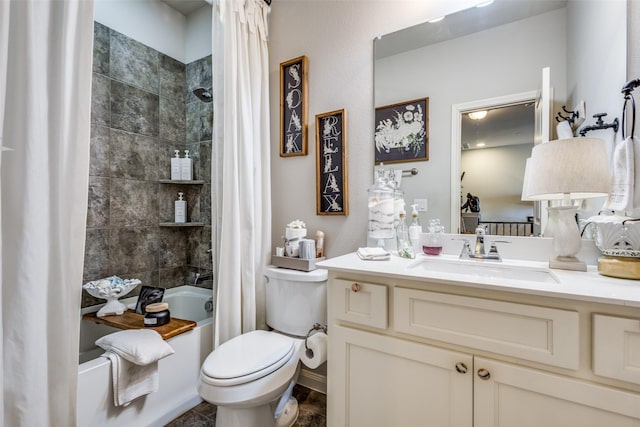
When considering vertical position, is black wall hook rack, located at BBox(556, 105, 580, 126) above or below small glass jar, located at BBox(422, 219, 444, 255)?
above

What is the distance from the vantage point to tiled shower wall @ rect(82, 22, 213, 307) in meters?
1.96

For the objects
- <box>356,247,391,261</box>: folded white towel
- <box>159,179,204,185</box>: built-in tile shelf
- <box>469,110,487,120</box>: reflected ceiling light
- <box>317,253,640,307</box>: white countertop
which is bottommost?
<box>317,253,640,307</box>: white countertop

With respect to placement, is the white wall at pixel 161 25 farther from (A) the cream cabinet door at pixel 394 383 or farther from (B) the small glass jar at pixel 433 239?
(A) the cream cabinet door at pixel 394 383

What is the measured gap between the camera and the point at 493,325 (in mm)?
854

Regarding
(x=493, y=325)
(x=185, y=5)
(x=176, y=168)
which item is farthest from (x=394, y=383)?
(x=185, y=5)

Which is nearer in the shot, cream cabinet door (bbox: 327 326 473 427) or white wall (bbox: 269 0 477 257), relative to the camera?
cream cabinet door (bbox: 327 326 473 427)

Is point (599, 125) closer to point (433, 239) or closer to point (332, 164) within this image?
point (433, 239)

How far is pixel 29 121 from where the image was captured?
2.99 feet

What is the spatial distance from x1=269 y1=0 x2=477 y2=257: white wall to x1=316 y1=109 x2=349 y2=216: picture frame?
4cm

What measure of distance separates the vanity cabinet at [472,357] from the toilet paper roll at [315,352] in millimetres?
166

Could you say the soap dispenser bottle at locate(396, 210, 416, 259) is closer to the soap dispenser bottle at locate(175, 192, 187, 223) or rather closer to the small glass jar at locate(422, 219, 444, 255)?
the small glass jar at locate(422, 219, 444, 255)

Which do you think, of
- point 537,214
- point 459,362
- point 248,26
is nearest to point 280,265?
point 459,362

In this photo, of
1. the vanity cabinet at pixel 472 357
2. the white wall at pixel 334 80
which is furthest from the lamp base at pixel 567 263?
the white wall at pixel 334 80

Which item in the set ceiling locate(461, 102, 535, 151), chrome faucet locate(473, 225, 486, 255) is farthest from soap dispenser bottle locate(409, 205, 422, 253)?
ceiling locate(461, 102, 535, 151)
